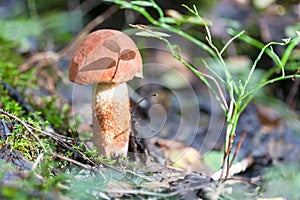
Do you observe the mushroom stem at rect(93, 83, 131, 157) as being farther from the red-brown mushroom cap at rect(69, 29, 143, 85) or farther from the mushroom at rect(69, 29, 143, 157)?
the red-brown mushroom cap at rect(69, 29, 143, 85)

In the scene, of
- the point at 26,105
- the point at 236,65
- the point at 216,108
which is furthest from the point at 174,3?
the point at 26,105

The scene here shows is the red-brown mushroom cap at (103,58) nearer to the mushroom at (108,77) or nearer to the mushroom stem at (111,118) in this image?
the mushroom at (108,77)

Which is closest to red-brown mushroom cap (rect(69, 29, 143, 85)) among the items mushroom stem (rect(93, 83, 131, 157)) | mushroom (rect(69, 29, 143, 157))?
mushroom (rect(69, 29, 143, 157))

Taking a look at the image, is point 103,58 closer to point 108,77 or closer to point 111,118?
point 108,77

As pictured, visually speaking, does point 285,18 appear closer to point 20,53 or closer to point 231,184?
point 231,184

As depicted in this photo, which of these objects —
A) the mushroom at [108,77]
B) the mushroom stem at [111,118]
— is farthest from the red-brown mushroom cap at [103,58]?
the mushroom stem at [111,118]

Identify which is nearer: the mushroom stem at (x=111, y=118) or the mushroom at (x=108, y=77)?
the mushroom at (x=108, y=77)
